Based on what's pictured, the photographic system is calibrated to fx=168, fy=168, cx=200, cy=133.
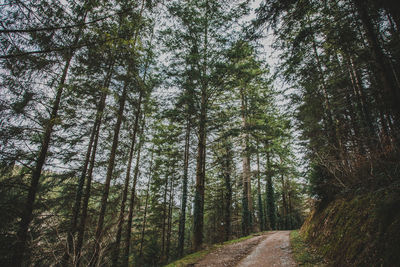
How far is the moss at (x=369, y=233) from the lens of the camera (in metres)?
2.44

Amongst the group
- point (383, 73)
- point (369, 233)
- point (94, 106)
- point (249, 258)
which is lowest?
point (249, 258)

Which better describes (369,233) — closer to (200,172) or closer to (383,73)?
(383,73)

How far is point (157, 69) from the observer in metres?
8.49

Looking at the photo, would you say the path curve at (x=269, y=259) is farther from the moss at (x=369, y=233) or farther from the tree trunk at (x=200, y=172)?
the tree trunk at (x=200, y=172)

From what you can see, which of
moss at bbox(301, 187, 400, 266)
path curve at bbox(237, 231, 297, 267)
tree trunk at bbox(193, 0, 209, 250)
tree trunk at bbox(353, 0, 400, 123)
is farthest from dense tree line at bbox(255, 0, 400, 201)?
tree trunk at bbox(193, 0, 209, 250)

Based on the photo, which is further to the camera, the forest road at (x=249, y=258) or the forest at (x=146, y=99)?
the forest road at (x=249, y=258)

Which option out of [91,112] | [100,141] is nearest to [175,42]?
[91,112]

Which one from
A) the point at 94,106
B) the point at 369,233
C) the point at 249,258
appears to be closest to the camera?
the point at 369,233

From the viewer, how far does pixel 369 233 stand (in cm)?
302

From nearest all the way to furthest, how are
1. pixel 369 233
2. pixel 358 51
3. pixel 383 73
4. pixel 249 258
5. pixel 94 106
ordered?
pixel 369 233
pixel 383 73
pixel 358 51
pixel 249 258
pixel 94 106

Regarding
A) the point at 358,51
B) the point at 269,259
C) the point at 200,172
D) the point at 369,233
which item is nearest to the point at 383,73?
the point at 358,51

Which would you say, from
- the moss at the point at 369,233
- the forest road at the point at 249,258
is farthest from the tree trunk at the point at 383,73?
the forest road at the point at 249,258

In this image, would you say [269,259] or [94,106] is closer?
[269,259]

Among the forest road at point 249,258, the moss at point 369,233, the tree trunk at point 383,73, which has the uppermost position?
the tree trunk at point 383,73
